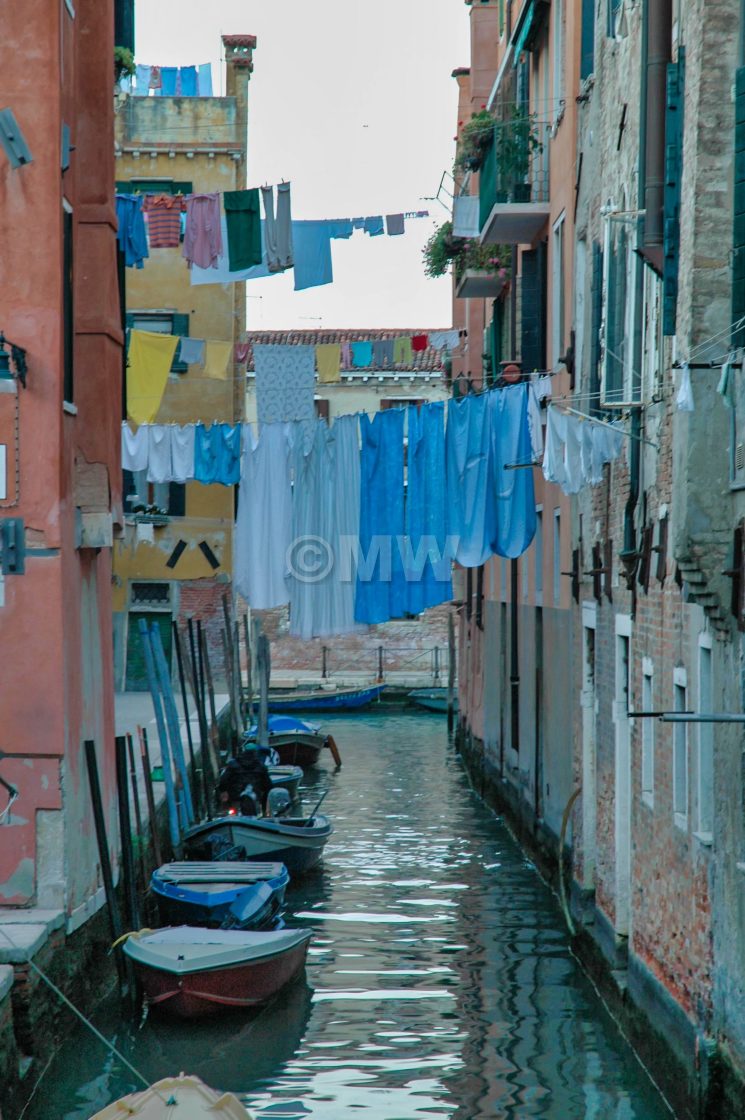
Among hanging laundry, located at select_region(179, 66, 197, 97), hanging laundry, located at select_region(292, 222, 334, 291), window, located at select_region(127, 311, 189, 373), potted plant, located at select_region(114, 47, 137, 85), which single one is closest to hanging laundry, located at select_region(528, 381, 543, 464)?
hanging laundry, located at select_region(292, 222, 334, 291)

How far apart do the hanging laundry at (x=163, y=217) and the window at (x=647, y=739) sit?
32.3ft

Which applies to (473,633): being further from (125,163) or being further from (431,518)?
(431,518)

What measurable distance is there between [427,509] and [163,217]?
617 centimetres

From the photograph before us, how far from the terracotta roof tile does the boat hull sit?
3271 centimetres

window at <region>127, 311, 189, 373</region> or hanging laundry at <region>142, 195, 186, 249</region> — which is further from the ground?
window at <region>127, 311, 189, 373</region>

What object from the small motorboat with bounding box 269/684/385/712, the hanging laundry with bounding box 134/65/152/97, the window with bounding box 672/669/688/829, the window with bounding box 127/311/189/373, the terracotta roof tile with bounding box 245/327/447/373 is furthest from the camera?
the terracotta roof tile with bounding box 245/327/447/373

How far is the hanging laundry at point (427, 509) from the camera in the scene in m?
15.0

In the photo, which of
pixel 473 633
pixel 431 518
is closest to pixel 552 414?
pixel 431 518

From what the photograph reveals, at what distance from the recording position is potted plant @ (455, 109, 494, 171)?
1961cm

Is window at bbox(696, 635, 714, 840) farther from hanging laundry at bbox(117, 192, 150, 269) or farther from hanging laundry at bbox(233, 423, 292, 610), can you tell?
hanging laundry at bbox(117, 192, 150, 269)

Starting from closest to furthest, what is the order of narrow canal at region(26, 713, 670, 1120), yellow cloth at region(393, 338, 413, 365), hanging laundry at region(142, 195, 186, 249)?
narrow canal at region(26, 713, 670, 1120)
hanging laundry at region(142, 195, 186, 249)
yellow cloth at region(393, 338, 413, 365)

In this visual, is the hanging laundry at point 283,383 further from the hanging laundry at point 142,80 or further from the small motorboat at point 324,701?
the small motorboat at point 324,701

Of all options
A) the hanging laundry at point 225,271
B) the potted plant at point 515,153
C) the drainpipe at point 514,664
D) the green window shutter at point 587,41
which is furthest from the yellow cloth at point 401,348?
the green window shutter at point 587,41

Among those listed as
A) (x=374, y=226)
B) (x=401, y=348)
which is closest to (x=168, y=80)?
(x=401, y=348)
